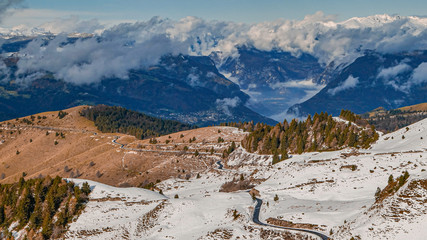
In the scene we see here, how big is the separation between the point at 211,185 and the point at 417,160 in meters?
58.4

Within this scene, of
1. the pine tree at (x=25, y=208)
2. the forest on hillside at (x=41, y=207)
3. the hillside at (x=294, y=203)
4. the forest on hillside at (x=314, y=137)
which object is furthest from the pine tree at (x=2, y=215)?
the forest on hillside at (x=314, y=137)

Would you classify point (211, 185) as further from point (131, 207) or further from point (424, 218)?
point (424, 218)

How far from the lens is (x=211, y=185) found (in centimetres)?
12181

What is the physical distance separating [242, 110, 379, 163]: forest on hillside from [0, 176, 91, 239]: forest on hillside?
219 feet

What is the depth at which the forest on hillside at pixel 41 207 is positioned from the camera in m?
74.4

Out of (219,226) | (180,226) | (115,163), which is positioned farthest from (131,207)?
(115,163)

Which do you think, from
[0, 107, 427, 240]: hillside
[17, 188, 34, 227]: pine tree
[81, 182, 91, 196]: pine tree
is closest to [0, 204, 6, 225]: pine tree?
[17, 188, 34, 227]: pine tree

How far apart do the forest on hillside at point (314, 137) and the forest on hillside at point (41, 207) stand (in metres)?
66.7

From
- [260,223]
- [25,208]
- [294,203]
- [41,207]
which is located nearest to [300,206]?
[294,203]

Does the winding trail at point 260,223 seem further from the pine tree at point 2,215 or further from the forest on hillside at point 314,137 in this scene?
the pine tree at point 2,215

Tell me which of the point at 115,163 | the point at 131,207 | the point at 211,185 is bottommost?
the point at 115,163

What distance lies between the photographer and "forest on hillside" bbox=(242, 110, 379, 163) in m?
126

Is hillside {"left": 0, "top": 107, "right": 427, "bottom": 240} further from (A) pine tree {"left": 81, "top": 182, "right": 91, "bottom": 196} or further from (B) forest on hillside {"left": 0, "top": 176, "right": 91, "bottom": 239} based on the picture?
(B) forest on hillside {"left": 0, "top": 176, "right": 91, "bottom": 239}

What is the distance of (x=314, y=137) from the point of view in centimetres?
13900
